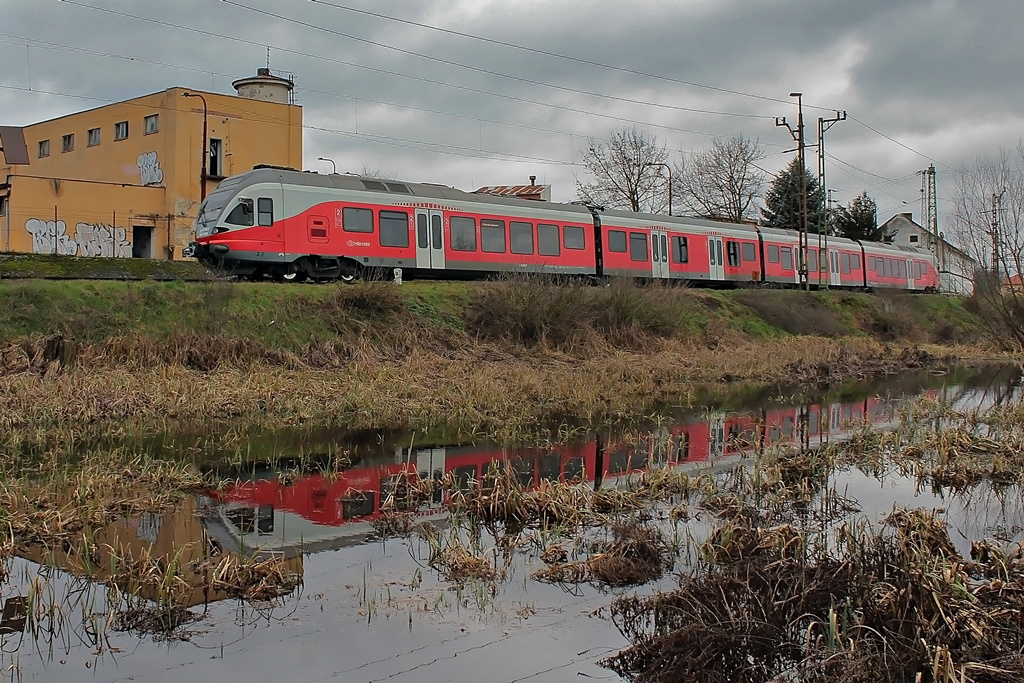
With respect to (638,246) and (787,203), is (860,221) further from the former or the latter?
(638,246)

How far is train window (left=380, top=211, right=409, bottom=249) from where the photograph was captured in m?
26.5

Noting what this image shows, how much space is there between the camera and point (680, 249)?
35.6 metres

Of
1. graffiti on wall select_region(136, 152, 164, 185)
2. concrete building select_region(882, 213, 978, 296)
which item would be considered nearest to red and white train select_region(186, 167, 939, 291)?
concrete building select_region(882, 213, 978, 296)

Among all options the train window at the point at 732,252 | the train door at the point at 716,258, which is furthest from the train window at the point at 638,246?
the train window at the point at 732,252

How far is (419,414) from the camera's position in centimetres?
1698

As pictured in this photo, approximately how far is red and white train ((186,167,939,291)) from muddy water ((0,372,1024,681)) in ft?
42.0

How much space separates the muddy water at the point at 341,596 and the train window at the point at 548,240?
18058 mm

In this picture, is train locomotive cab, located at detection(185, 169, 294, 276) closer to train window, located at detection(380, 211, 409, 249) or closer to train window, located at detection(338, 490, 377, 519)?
train window, located at detection(380, 211, 409, 249)

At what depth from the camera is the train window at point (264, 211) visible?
24234 mm

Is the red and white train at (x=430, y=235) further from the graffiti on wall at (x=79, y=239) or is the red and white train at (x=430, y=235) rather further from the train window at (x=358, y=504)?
the graffiti on wall at (x=79, y=239)

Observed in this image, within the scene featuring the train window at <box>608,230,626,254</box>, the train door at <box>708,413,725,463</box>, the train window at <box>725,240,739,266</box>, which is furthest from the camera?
the train window at <box>725,240,739,266</box>

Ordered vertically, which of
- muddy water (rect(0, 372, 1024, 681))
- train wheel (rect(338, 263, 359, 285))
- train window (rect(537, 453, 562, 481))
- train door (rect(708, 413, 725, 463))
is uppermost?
train wheel (rect(338, 263, 359, 285))

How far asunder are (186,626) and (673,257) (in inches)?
1188

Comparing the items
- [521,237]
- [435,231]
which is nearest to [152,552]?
[435,231]
